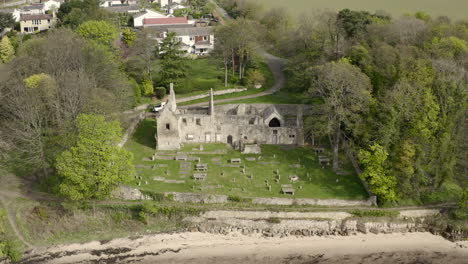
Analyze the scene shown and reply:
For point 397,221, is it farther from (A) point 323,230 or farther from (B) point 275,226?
(B) point 275,226

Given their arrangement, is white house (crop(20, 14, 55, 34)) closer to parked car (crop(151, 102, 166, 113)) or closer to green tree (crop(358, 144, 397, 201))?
parked car (crop(151, 102, 166, 113))

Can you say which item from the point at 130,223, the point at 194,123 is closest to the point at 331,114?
the point at 194,123

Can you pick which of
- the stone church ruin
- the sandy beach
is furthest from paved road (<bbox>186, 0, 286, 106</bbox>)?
the sandy beach

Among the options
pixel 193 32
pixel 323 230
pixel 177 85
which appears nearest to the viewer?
pixel 323 230

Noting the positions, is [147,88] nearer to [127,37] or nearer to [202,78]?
[202,78]

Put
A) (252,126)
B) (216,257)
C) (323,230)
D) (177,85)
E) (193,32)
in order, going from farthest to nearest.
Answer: (193,32) → (177,85) → (252,126) → (323,230) → (216,257)

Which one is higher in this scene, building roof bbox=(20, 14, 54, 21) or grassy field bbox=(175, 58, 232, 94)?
building roof bbox=(20, 14, 54, 21)

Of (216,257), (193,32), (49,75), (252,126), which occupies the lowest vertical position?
(216,257)
